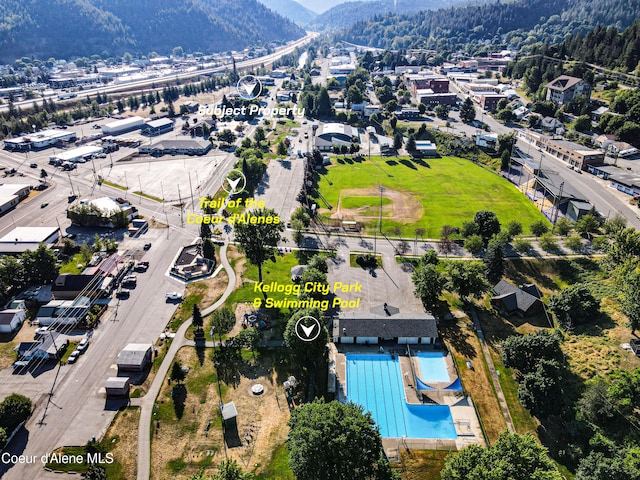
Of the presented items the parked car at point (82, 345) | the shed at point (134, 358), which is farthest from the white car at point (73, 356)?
the shed at point (134, 358)

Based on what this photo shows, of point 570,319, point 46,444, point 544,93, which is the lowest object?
point 46,444

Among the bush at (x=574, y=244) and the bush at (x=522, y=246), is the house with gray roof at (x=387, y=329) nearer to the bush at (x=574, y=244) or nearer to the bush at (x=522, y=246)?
the bush at (x=522, y=246)

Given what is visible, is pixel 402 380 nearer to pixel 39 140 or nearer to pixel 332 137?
pixel 332 137

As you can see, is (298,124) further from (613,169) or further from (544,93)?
(613,169)

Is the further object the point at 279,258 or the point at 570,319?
the point at 279,258

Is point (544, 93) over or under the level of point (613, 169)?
over

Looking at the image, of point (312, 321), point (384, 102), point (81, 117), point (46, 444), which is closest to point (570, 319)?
point (312, 321)
